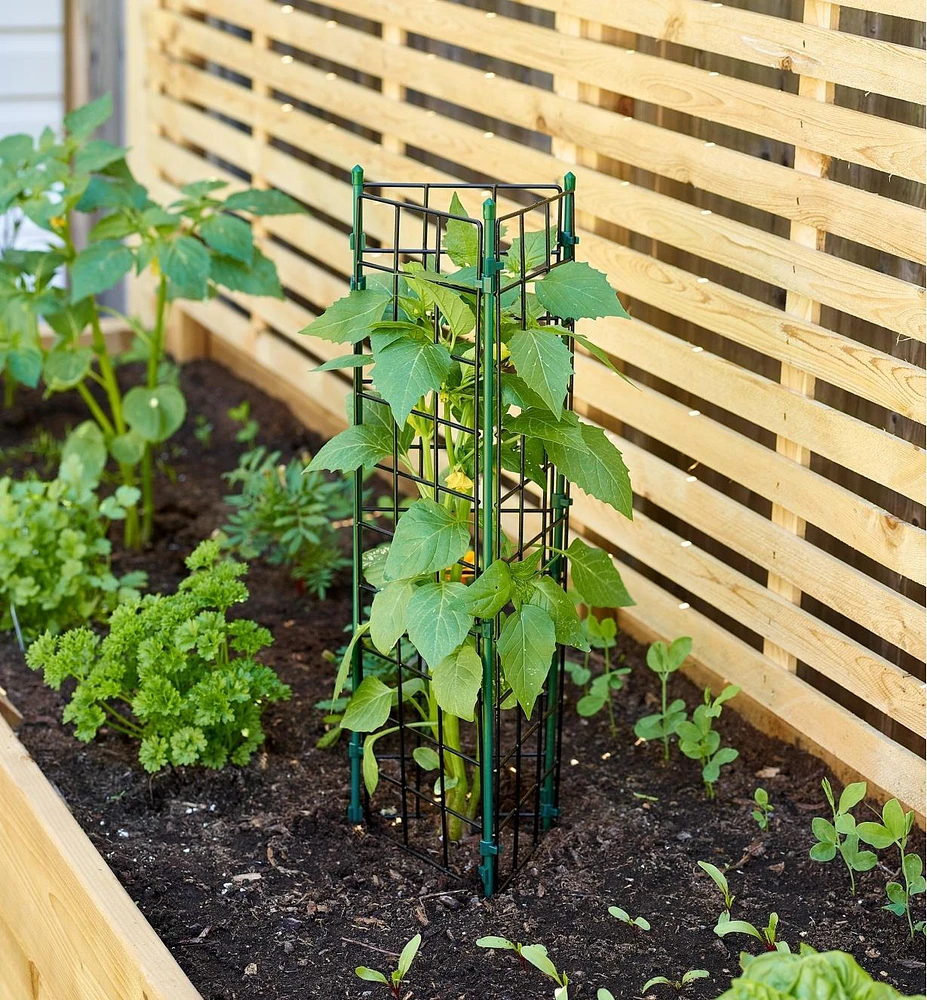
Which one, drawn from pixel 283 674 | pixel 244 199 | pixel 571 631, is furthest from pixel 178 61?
pixel 571 631

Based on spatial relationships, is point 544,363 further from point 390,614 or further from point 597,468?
point 390,614

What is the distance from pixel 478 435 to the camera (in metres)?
2.02

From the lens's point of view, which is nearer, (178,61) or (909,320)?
(909,320)

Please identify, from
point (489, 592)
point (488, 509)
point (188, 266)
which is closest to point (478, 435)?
Answer: point (488, 509)

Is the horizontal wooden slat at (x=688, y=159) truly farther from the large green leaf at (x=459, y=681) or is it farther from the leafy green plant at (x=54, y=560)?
the leafy green plant at (x=54, y=560)

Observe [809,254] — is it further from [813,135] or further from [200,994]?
[200,994]

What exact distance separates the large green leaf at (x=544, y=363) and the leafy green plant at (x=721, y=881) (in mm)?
773

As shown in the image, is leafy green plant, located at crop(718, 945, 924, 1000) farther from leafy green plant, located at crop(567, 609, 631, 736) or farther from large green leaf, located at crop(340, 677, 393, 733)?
leafy green plant, located at crop(567, 609, 631, 736)

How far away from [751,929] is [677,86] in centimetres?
150

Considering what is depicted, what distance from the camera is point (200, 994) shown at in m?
1.96

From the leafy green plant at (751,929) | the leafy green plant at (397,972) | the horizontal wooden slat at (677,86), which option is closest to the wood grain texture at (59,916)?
the leafy green plant at (397,972)

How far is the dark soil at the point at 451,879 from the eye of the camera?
208 cm

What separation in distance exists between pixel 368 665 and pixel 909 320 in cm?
121

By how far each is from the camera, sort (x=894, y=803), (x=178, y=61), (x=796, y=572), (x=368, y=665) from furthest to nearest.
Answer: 1. (x=178, y=61)
2. (x=368, y=665)
3. (x=796, y=572)
4. (x=894, y=803)
